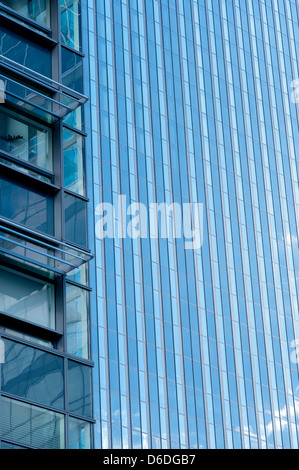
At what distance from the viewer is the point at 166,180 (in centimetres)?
9394

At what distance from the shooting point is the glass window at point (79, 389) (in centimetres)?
1639

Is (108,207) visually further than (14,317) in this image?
Yes

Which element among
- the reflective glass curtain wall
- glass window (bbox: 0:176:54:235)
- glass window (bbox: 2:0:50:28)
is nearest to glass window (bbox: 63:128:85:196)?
glass window (bbox: 0:176:54:235)

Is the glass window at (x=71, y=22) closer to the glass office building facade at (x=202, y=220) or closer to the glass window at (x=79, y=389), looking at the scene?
the glass window at (x=79, y=389)

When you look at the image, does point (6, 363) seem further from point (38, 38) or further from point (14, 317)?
point (38, 38)

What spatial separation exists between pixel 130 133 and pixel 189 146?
354 inches

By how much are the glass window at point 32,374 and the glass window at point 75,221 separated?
252cm

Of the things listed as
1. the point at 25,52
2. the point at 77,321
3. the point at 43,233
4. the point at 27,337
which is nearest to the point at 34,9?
the point at 25,52

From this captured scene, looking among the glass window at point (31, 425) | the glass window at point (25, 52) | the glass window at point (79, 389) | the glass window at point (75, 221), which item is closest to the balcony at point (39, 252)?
→ the glass window at point (75, 221)

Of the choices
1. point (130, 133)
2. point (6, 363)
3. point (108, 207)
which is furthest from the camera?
point (130, 133)

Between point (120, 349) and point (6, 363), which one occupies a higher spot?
point (120, 349)
